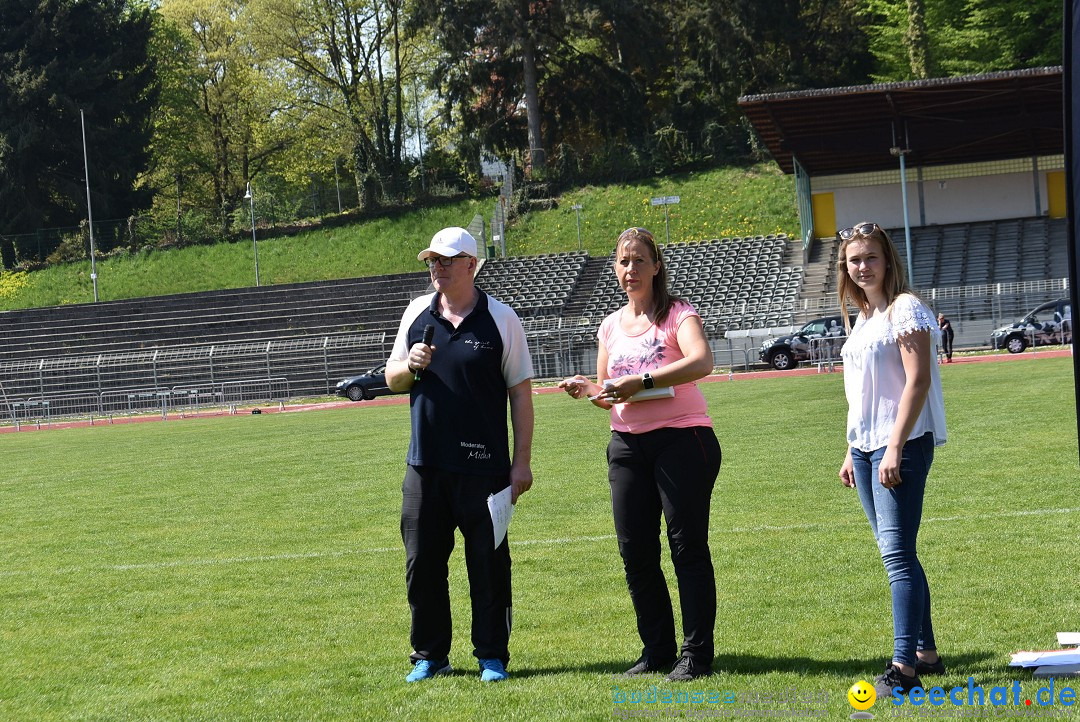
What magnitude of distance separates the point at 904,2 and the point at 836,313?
24295 mm

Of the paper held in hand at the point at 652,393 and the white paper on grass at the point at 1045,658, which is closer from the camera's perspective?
the white paper on grass at the point at 1045,658

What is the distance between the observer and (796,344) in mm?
36562

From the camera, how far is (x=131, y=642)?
676 cm

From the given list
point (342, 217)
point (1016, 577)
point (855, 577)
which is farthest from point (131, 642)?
point (342, 217)

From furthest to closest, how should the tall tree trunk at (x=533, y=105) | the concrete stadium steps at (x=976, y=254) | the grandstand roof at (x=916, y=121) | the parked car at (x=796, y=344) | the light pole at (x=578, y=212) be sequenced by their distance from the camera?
the tall tree trunk at (x=533, y=105)
the light pole at (x=578, y=212)
the concrete stadium steps at (x=976, y=254)
the grandstand roof at (x=916, y=121)
the parked car at (x=796, y=344)

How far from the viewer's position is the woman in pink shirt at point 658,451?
A: 5387 millimetres

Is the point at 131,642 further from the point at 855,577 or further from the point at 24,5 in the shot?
the point at 24,5

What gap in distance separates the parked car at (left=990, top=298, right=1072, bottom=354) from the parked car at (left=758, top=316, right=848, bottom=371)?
4522 mm

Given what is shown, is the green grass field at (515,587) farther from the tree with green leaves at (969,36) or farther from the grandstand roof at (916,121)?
the tree with green leaves at (969,36)

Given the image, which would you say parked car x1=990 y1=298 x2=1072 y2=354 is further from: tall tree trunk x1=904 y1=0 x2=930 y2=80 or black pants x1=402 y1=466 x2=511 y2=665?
black pants x1=402 y1=466 x2=511 y2=665

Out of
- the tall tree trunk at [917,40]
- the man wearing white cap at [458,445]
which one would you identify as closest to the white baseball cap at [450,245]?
the man wearing white cap at [458,445]

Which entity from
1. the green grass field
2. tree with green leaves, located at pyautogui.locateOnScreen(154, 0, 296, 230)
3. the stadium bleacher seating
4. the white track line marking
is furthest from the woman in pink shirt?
tree with green leaves, located at pyautogui.locateOnScreen(154, 0, 296, 230)

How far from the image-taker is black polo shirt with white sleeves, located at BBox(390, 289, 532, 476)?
18.4ft

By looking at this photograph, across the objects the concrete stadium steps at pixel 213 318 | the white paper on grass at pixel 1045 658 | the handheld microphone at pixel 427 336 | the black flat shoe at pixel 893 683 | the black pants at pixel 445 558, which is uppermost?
the concrete stadium steps at pixel 213 318
